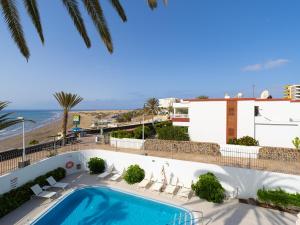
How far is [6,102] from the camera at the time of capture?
9.17 metres

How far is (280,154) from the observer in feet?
53.8

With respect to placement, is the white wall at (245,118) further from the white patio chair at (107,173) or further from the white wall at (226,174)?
the white patio chair at (107,173)

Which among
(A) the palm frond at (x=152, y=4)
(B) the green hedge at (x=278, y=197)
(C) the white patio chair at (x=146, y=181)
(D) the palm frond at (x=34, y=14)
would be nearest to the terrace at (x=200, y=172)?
(C) the white patio chair at (x=146, y=181)

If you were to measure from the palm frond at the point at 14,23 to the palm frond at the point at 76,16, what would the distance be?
1473mm

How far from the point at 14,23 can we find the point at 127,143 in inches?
669

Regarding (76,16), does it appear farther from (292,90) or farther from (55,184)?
(292,90)

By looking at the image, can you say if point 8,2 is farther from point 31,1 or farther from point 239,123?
point 239,123

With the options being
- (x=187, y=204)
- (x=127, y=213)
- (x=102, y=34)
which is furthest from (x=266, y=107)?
(x=102, y=34)

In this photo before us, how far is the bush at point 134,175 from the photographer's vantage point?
15547 mm

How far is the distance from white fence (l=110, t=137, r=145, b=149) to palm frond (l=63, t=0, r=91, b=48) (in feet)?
48.2

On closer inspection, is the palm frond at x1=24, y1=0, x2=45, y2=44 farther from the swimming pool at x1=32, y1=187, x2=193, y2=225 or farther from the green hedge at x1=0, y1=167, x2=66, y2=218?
the green hedge at x1=0, y1=167, x2=66, y2=218

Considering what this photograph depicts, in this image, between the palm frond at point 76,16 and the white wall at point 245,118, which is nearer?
the palm frond at point 76,16

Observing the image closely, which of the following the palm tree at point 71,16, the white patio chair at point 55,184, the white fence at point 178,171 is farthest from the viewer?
the white patio chair at point 55,184

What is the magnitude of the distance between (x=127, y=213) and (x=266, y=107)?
65.7 feet
